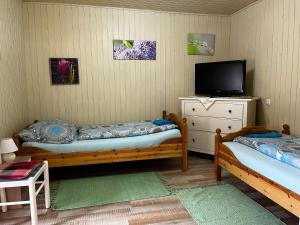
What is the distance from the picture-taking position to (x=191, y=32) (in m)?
4.30

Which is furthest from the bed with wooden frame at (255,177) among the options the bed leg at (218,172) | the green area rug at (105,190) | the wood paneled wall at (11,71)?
the wood paneled wall at (11,71)

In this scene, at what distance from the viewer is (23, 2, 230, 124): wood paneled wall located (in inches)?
149

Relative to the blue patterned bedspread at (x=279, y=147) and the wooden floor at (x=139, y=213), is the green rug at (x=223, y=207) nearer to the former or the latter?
the wooden floor at (x=139, y=213)

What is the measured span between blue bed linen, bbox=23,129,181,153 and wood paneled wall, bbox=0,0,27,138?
16.9 inches

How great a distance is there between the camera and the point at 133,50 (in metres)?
4.09

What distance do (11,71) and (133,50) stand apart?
76.2 inches

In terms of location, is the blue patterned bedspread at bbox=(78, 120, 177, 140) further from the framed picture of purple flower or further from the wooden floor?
the framed picture of purple flower

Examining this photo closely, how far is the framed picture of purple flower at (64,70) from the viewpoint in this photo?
3824 millimetres

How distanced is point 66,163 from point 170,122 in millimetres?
1660

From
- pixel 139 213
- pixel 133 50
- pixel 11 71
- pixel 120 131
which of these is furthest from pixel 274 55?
pixel 11 71

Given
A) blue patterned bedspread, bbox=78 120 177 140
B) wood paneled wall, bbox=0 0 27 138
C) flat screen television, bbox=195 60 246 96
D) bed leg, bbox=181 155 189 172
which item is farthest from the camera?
flat screen television, bbox=195 60 246 96

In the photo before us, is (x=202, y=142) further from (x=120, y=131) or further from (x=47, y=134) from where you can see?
(x=47, y=134)

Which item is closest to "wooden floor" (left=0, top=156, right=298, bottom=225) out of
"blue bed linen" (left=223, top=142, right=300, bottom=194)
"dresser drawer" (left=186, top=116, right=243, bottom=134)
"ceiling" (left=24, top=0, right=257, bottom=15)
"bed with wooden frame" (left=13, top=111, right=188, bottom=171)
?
"bed with wooden frame" (left=13, top=111, right=188, bottom=171)

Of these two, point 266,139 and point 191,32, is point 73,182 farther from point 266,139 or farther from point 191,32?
point 191,32
